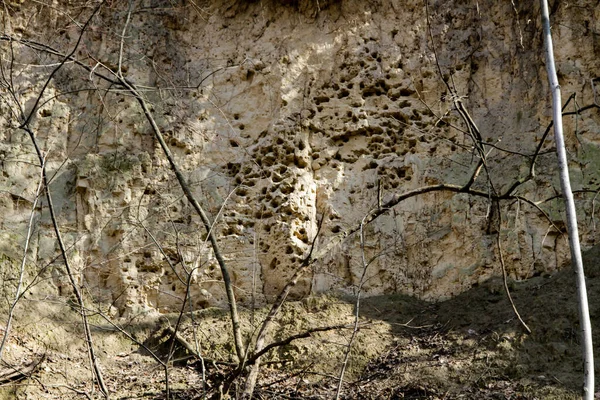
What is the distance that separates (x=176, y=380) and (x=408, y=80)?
4.91 metres

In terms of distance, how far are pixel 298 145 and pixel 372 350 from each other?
2.88 meters

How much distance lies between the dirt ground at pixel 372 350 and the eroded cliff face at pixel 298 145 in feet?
1.10

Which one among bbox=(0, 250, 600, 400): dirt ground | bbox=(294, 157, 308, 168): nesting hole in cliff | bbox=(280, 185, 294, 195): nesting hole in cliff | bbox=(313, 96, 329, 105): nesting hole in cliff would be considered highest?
bbox=(313, 96, 329, 105): nesting hole in cliff

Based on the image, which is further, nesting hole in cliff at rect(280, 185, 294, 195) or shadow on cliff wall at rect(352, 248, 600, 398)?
nesting hole in cliff at rect(280, 185, 294, 195)

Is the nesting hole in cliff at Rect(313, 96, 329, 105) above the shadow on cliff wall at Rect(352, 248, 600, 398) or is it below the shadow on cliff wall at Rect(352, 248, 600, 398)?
above

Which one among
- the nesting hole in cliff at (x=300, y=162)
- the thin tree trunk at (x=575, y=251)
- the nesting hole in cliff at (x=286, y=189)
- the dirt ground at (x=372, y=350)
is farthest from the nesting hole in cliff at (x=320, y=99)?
the thin tree trunk at (x=575, y=251)

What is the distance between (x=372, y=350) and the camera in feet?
26.5

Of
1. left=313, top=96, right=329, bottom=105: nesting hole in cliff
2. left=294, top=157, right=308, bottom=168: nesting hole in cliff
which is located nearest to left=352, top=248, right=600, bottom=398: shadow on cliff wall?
left=294, top=157, right=308, bottom=168: nesting hole in cliff

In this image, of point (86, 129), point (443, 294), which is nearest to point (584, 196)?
point (443, 294)

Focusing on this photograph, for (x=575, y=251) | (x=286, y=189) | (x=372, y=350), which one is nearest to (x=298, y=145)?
(x=286, y=189)

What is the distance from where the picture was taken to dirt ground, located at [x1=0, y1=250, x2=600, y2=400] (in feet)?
23.9

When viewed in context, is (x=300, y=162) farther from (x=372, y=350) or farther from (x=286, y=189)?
(x=372, y=350)

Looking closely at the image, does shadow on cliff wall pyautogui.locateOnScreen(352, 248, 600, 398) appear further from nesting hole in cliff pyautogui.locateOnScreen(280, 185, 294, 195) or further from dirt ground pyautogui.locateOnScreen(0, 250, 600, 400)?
nesting hole in cliff pyautogui.locateOnScreen(280, 185, 294, 195)

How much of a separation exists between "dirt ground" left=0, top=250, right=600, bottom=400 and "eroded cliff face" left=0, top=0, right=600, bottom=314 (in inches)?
13.2
